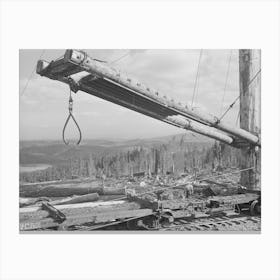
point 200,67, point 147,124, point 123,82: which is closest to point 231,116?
point 200,67

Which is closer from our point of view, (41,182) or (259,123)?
(41,182)

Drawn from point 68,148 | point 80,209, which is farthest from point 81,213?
point 68,148

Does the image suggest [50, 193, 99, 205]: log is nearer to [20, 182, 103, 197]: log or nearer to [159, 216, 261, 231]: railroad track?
[20, 182, 103, 197]: log

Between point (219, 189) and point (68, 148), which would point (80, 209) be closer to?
point (68, 148)

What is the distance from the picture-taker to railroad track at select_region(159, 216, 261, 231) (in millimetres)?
5578

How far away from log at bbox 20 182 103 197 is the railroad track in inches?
47.5

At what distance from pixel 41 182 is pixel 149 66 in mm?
2295

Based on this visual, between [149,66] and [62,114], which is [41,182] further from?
[149,66]

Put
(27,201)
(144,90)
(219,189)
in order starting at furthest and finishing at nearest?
(219,189) < (27,201) < (144,90)

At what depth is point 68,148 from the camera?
555 centimetres

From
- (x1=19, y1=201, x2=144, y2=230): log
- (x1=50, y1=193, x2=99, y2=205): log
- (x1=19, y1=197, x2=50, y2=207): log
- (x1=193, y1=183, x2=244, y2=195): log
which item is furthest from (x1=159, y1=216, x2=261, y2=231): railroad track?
(x1=19, y1=197, x2=50, y2=207): log

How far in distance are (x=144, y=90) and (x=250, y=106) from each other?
1.86 metres
